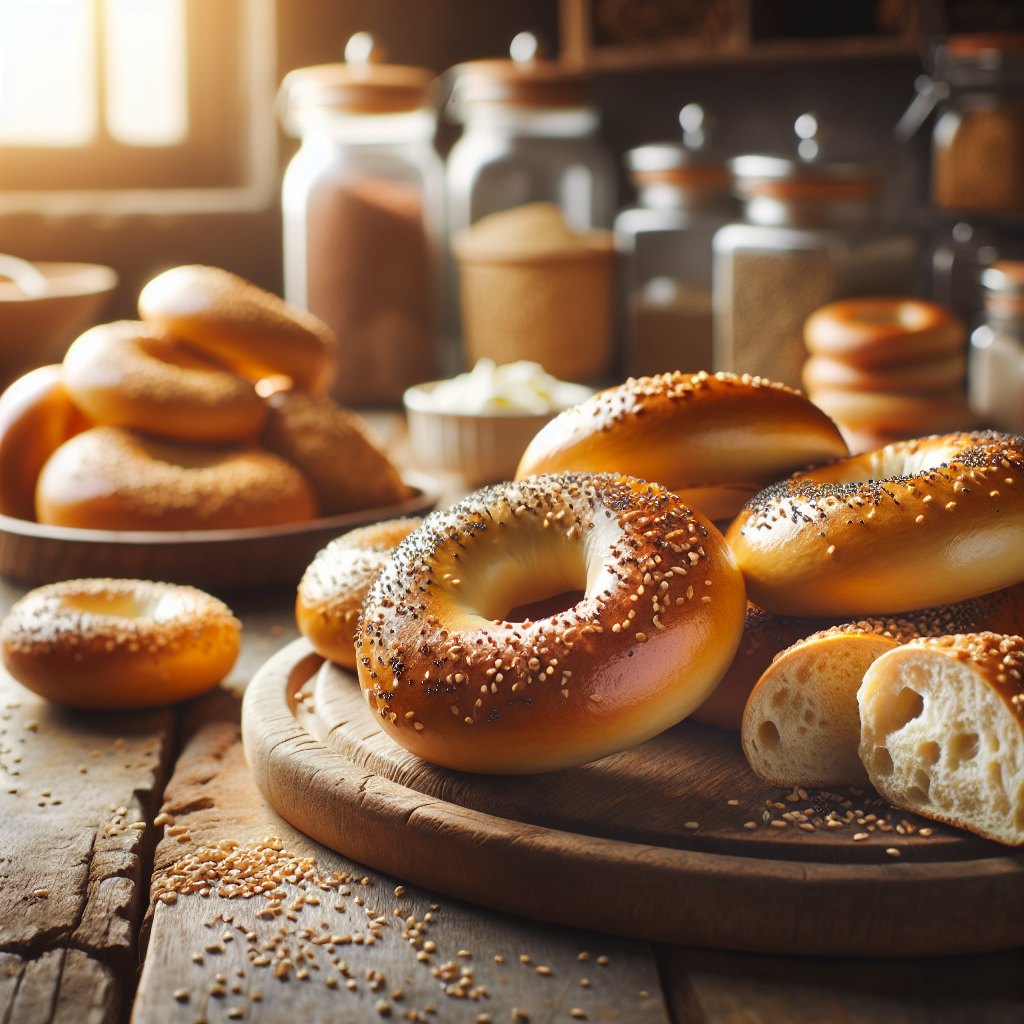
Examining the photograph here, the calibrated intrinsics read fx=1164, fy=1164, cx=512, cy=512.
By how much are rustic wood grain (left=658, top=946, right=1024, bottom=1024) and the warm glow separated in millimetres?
2609

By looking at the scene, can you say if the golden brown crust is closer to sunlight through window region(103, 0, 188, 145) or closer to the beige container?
the beige container

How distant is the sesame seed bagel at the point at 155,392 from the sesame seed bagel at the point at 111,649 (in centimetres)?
30

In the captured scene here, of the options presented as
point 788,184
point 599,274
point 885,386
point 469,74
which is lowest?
point 885,386

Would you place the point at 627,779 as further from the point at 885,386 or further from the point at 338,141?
the point at 338,141

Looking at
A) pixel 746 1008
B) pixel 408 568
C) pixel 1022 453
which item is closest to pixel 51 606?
pixel 408 568


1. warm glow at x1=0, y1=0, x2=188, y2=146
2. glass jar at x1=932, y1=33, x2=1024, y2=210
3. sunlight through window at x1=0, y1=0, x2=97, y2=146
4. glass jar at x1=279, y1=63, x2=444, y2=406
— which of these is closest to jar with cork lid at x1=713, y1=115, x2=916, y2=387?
glass jar at x1=932, y1=33, x2=1024, y2=210

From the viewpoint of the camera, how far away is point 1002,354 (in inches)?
72.2

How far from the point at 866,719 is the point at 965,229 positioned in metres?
1.84

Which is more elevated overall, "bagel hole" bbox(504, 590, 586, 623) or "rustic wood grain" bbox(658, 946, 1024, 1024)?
"bagel hole" bbox(504, 590, 586, 623)

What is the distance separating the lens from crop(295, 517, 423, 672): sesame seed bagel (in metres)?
0.97

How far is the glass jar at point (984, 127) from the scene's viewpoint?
75.0 inches

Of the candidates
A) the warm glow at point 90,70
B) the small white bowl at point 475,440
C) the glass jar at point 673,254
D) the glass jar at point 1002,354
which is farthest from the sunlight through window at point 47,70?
the glass jar at point 1002,354

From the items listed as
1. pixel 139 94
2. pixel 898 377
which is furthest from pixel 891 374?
pixel 139 94

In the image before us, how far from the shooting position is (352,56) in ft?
7.73
